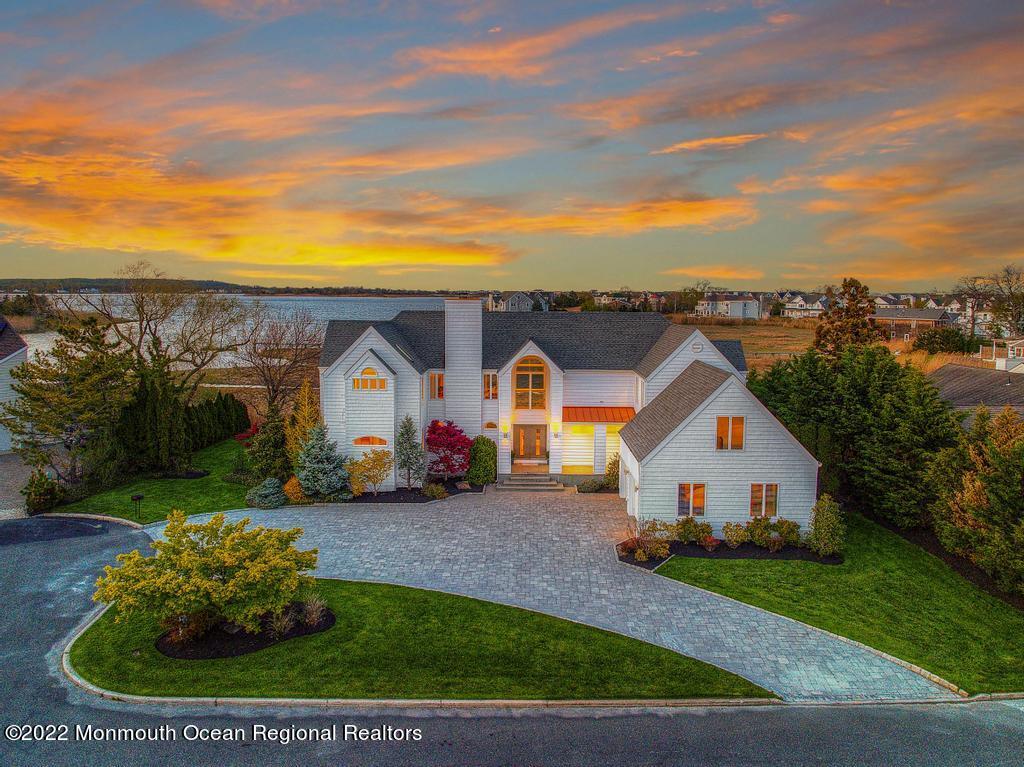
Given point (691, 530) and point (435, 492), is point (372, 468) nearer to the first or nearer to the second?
point (435, 492)

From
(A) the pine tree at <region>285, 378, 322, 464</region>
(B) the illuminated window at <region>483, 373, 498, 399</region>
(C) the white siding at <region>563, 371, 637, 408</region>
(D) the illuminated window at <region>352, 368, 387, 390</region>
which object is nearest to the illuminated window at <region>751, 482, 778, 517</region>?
(C) the white siding at <region>563, 371, 637, 408</region>

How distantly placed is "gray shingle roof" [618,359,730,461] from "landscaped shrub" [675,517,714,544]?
8.67ft

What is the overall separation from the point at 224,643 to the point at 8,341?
30713mm

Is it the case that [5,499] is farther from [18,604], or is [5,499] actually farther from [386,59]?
[386,59]

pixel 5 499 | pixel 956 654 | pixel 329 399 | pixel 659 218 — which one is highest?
pixel 659 218

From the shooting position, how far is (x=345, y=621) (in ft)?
50.8

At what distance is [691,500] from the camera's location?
835 inches

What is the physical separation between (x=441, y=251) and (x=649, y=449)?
3296 cm

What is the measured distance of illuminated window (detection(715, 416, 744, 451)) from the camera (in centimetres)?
2073

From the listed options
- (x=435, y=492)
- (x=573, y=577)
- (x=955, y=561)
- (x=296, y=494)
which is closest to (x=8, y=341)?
(x=296, y=494)

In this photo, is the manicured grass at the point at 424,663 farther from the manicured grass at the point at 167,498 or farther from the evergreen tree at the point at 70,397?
the evergreen tree at the point at 70,397

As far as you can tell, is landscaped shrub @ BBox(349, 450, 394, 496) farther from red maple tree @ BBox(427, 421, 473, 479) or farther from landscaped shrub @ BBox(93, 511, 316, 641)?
landscaped shrub @ BBox(93, 511, 316, 641)

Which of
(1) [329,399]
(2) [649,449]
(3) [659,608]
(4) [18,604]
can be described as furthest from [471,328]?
(4) [18,604]

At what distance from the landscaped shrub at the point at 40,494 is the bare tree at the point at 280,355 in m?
14.7
